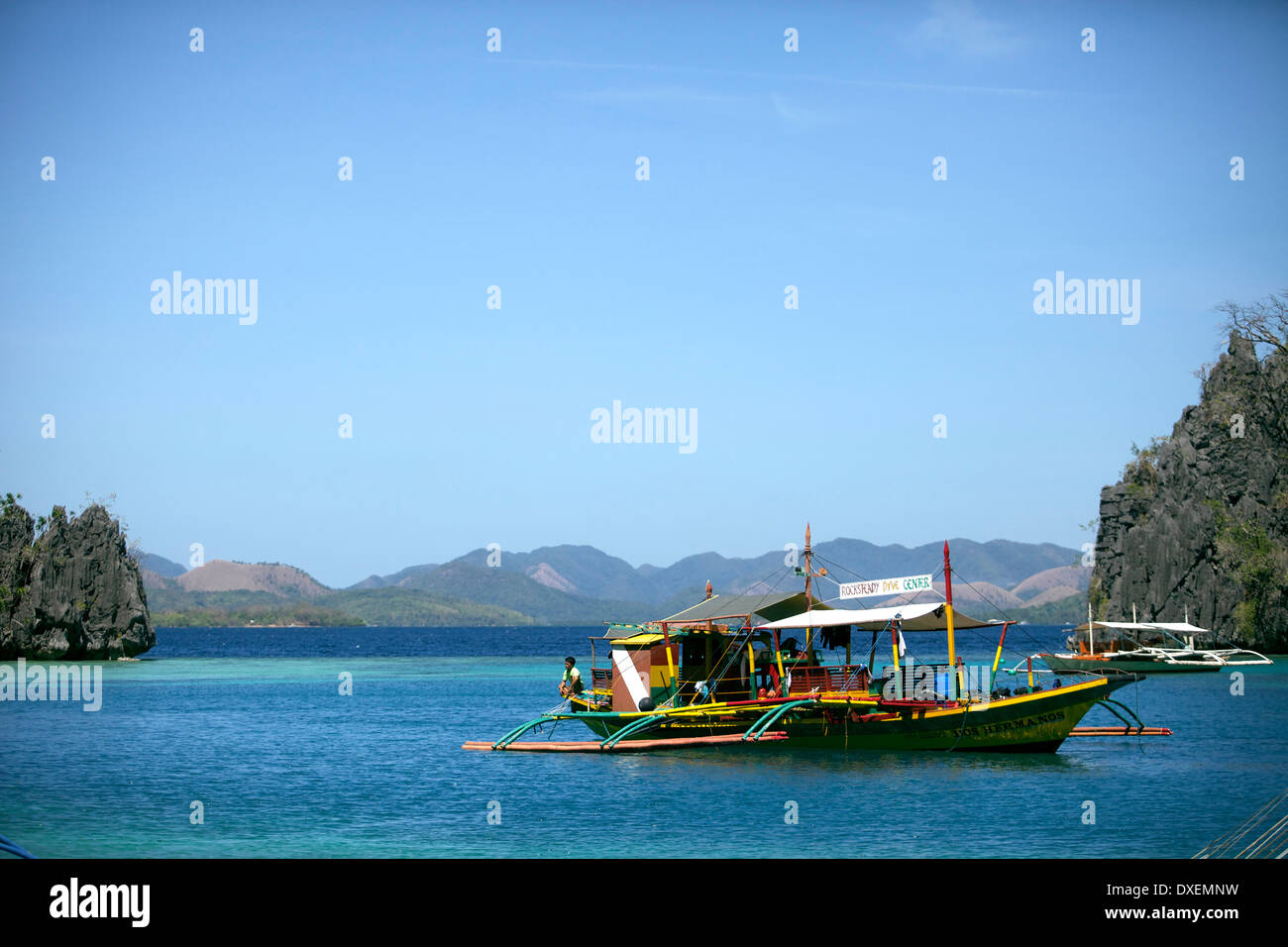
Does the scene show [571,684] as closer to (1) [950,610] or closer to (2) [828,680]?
(2) [828,680]

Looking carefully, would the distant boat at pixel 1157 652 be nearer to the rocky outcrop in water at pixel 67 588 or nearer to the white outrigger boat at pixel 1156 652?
the white outrigger boat at pixel 1156 652

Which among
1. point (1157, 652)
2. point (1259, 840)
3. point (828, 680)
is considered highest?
point (1259, 840)

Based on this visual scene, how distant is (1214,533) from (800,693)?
246 ft

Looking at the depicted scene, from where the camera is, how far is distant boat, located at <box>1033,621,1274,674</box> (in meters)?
80.2

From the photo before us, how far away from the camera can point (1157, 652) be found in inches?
3278

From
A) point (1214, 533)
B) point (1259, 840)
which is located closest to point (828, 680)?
point (1259, 840)

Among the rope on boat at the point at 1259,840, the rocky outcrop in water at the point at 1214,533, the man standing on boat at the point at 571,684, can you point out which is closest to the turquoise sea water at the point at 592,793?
the rope on boat at the point at 1259,840

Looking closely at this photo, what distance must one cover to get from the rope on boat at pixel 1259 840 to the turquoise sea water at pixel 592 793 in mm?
530

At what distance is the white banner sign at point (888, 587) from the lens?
30750mm

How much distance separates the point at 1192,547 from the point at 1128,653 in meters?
14.0

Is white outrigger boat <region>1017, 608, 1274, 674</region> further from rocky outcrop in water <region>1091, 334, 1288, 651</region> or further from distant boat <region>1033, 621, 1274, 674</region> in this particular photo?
rocky outcrop in water <region>1091, 334, 1288, 651</region>

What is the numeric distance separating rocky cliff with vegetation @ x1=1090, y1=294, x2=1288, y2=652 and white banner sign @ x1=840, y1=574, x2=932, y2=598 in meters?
55.7

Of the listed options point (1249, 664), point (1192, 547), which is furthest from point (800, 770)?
point (1192, 547)
